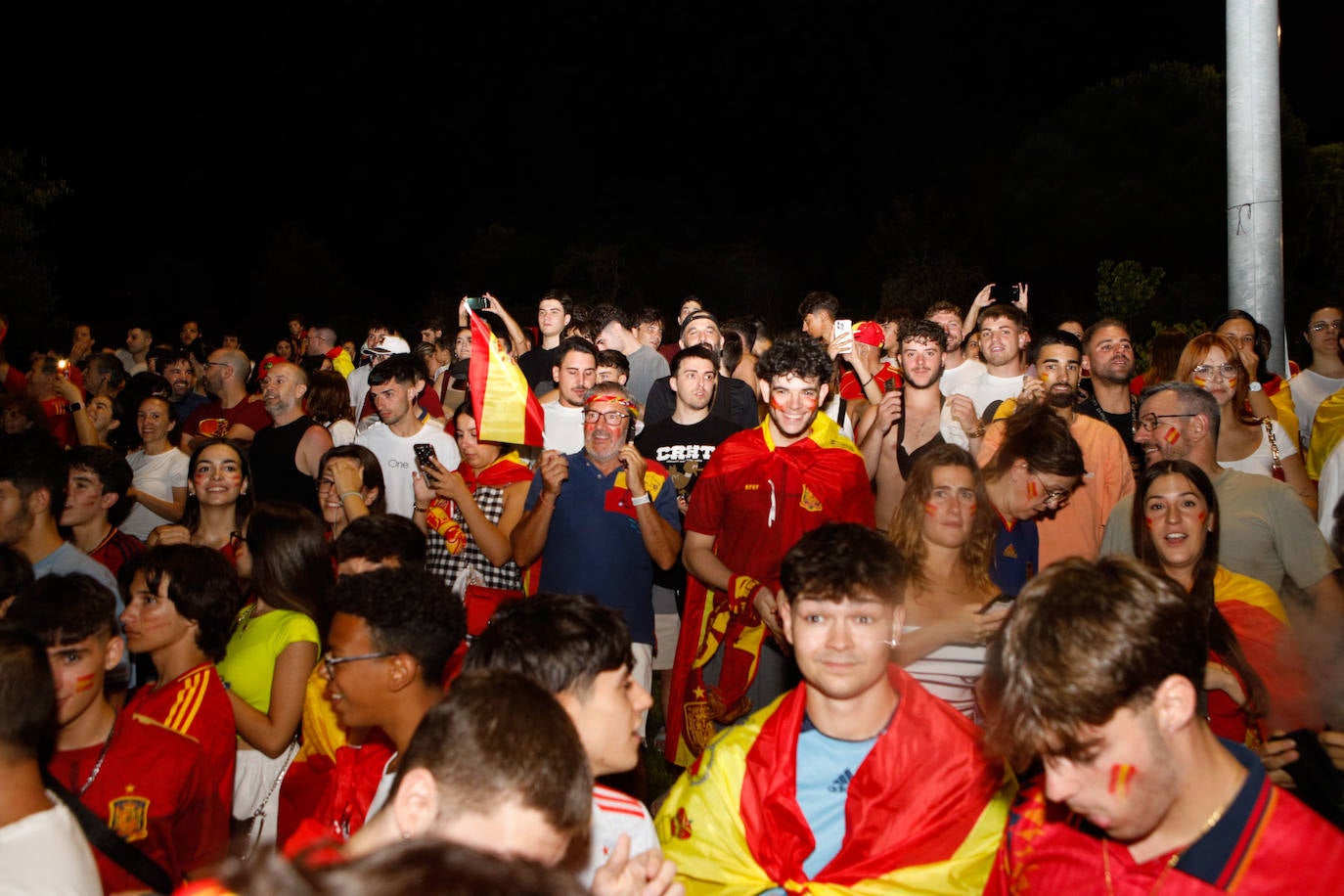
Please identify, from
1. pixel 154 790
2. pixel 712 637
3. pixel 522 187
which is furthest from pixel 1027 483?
pixel 522 187

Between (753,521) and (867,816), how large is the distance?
2.34 m

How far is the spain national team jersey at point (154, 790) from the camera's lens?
3.13 meters

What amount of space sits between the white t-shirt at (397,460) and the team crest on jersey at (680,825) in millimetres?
3888

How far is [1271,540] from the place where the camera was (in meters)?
4.14

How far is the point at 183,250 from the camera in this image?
32.1 metres

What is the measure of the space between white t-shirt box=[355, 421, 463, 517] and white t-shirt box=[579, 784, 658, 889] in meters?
4.02

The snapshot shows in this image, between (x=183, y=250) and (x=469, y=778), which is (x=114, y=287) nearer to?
(x=183, y=250)

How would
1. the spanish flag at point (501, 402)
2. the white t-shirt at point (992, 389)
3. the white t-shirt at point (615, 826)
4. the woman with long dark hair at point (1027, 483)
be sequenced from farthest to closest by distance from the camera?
the white t-shirt at point (992, 389) < the spanish flag at point (501, 402) < the woman with long dark hair at point (1027, 483) < the white t-shirt at point (615, 826)

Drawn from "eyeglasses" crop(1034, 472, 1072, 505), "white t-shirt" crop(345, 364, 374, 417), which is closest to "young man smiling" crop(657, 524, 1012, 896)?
"eyeglasses" crop(1034, 472, 1072, 505)

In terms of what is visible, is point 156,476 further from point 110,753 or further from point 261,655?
point 110,753

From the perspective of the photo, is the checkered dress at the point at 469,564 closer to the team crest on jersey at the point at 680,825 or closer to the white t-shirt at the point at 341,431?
the white t-shirt at the point at 341,431

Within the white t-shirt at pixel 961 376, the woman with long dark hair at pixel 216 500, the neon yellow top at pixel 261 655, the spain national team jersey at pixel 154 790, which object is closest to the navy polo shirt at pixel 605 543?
the neon yellow top at pixel 261 655

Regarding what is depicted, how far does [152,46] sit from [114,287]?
6.11 m

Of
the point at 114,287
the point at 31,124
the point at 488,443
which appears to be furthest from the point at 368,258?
the point at 488,443
